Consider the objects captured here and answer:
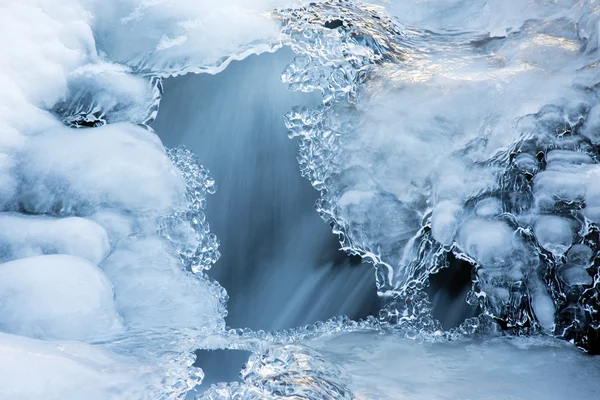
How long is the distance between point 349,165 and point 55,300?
95 centimetres

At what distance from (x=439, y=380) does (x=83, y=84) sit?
4.63 feet

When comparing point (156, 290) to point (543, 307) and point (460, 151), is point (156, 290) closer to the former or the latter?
point (460, 151)

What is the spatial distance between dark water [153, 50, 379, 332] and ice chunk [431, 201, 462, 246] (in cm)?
31

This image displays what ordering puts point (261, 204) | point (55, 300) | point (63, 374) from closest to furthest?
point (63, 374) → point (55, 300) → point (261, 204)

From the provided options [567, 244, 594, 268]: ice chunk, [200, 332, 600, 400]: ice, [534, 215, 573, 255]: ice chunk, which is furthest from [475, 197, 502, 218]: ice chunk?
[200, 332, 600, 400]: ice

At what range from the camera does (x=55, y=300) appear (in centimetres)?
145

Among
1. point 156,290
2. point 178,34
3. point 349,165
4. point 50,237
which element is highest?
point 178,34

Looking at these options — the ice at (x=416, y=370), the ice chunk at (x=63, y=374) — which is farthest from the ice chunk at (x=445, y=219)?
the ice chunk at (x=63, y=374)

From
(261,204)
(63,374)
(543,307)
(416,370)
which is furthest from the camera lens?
(261,204)

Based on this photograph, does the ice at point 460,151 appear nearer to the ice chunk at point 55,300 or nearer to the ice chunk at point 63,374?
the ice chunk at point 55,300

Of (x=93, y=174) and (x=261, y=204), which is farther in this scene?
(x=261, y=204)

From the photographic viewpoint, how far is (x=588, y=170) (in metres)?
1.72

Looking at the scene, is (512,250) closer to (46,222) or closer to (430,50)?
(430,50)

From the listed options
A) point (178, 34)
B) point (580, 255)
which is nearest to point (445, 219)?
point (580, 255)
